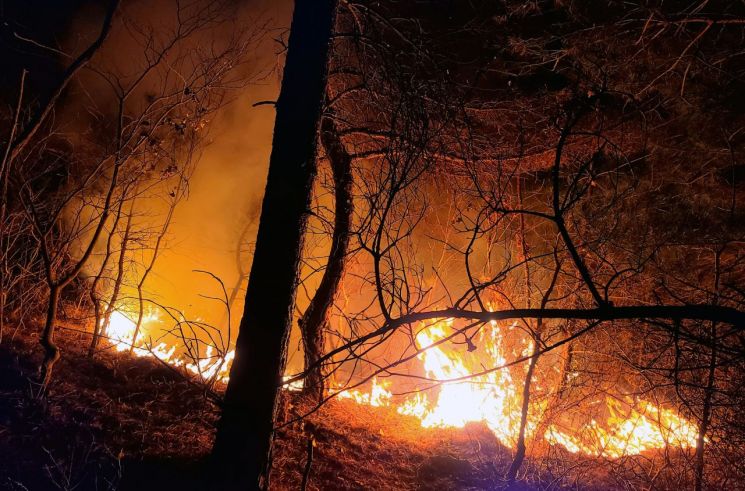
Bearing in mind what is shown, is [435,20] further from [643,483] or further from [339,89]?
[643,483]

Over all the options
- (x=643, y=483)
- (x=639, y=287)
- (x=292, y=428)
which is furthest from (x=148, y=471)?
(x=639, y=287)

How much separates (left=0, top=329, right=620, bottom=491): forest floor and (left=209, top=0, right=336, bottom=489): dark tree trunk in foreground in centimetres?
49

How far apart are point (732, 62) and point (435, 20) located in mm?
4502

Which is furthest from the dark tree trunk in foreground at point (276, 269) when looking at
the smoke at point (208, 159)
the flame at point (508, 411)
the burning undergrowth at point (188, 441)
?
the smoke at point (208, 159)

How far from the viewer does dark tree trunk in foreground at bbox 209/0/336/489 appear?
3854 mm

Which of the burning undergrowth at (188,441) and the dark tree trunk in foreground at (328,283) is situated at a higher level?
the dark tree trunk in foreground at (328,283)

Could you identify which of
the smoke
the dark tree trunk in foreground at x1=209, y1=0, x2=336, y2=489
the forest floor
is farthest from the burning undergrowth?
the smoke

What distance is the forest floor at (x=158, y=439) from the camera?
464 centimetres

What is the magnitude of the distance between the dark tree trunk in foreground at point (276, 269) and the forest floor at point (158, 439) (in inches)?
19.4

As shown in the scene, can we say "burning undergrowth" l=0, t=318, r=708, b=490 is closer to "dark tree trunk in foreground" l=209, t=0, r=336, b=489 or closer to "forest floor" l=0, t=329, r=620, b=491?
"forest floor" l=0, t=329, r=620, b=491

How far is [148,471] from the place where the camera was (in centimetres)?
477

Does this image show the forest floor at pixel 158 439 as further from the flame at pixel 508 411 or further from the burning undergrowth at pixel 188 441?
the flame at pixel 508 411

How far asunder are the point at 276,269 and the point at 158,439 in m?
2.96

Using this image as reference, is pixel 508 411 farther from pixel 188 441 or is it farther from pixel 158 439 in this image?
pixel 158 439
